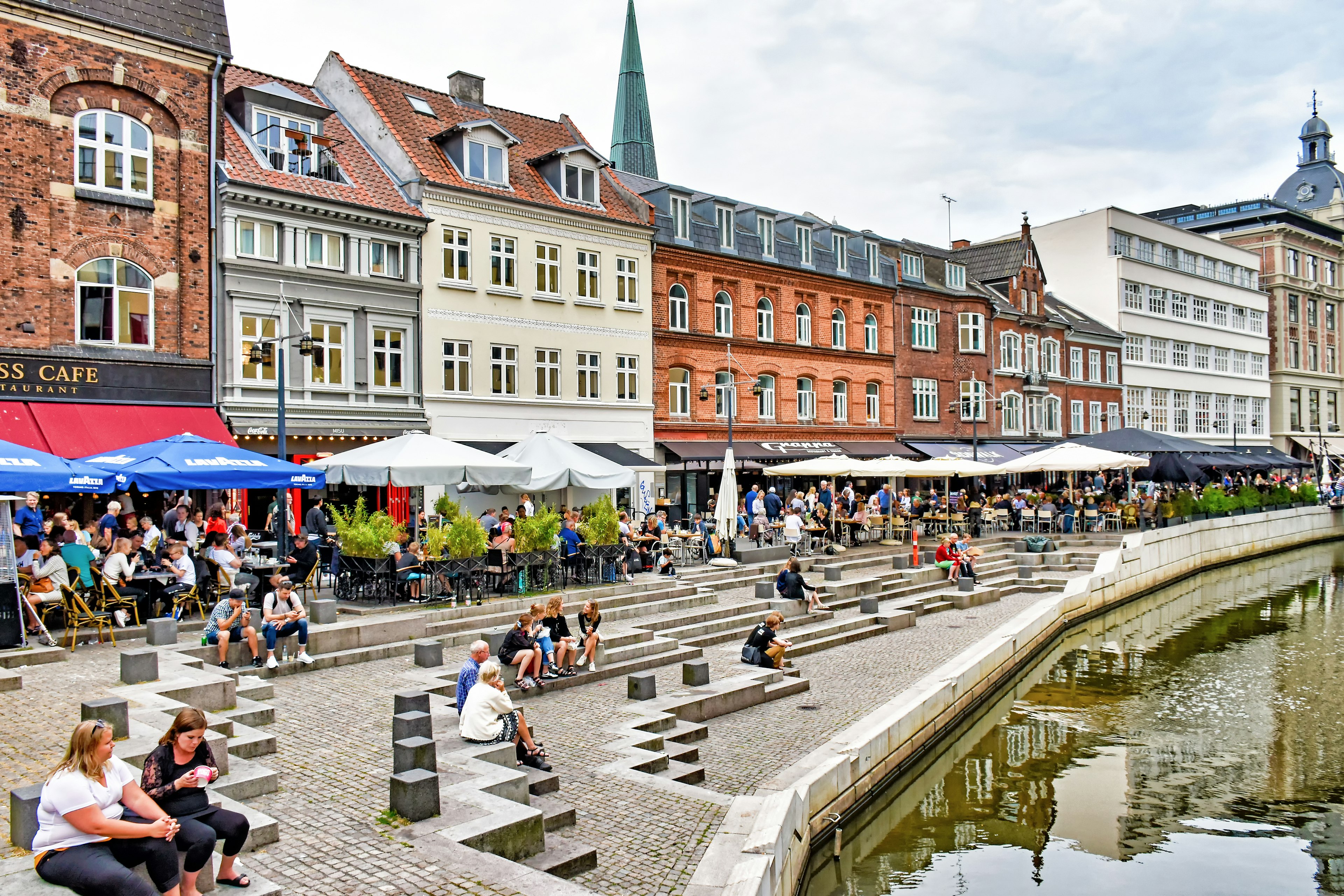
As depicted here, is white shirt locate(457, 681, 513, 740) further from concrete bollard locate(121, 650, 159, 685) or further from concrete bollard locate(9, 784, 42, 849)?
concrete bollard locate(9, 784, 42, 849)

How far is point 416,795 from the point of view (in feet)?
26.5

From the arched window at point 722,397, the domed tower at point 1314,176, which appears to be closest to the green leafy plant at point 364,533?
the arched window at point 722,397

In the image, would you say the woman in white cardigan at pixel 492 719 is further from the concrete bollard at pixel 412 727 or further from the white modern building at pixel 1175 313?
the white modern building at pixel 1175 313

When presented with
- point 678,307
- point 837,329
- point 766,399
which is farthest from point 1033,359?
point 678,307

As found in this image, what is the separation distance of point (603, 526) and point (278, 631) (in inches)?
288

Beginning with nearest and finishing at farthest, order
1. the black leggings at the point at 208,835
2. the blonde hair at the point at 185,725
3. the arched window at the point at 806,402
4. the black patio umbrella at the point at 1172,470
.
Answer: the black leggings at the point at 208,835 < the blonde hair at the point at 185,725 < the black patio umbrella at the point at 1172,470 < the arched window at the point at 806,402

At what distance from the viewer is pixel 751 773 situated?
11258 millimetres

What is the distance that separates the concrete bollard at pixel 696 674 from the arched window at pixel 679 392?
22009mm

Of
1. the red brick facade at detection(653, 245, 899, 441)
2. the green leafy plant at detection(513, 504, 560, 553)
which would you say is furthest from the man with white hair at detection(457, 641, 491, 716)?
the red brick facade at detection(653, 245, 899, 441)

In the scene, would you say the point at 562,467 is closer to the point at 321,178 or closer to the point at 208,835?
the point at 321,178

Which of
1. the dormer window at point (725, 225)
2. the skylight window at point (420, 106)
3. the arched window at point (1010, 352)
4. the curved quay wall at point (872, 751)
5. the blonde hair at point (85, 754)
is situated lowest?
the curved quay wall at point (872, 751)

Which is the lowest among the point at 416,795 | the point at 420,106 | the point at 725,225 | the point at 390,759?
the point at 390,759

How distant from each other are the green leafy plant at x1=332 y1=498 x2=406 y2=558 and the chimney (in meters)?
21.6

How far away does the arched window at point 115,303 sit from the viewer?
74.5 ft
